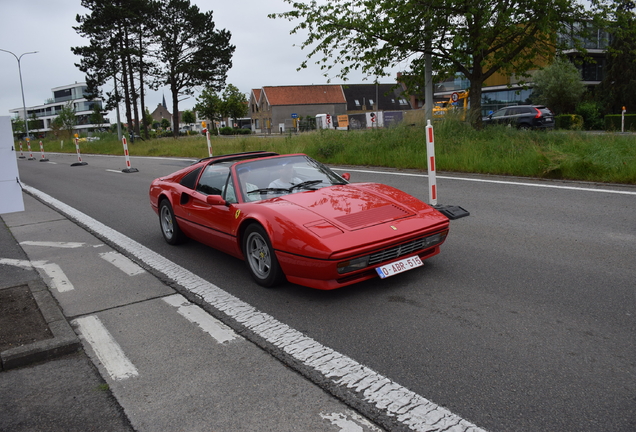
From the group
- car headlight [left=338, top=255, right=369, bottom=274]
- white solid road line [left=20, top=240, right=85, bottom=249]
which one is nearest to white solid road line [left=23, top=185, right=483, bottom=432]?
car headlight [left=338, top=255, right=369, bottom=274]

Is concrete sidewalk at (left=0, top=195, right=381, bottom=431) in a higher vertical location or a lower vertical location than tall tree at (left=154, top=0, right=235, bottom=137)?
lower

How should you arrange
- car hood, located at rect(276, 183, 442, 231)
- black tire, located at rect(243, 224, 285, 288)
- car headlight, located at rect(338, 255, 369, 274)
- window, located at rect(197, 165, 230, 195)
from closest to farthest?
1. car headlight, located at rect(338, 255, 369, 274)
2. car hood, located at rect(276, 183, 442, 231)
3. black tire, located at rect(243, 224, 285, 288)
4. window, located at rect(197, 165, 230, 195)

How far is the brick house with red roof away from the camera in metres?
83.9

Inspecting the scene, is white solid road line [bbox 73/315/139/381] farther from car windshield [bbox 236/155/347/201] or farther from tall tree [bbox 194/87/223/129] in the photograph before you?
tall tree [bbox 194/87/223/129]

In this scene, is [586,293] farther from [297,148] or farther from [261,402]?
[297,148]

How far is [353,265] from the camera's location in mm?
4012

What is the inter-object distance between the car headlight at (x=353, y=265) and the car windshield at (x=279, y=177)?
4.37 feet

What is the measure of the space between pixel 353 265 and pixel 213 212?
1.89 m

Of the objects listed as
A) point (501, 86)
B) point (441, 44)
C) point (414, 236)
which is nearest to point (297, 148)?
point (441, 44)

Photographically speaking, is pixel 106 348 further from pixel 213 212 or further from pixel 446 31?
pixel 446 31

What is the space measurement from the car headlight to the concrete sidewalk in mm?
912

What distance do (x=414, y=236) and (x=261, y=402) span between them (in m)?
2.09

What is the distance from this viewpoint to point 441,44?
16141 millimetres

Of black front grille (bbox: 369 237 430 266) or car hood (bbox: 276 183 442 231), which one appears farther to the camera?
car hood (bbox: 276 183 442 231)
